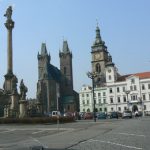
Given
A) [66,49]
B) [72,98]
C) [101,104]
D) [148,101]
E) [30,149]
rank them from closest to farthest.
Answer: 1. [30,149]
2. [148,101]
3. [101,104]
4. [72,98]
5. [66,49]

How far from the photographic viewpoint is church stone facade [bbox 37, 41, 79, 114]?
151 metres

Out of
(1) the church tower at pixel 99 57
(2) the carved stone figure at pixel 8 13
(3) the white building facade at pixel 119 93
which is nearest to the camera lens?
(2) the carved stone figure at pixel 8 13

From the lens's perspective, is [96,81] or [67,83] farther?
[67,83]

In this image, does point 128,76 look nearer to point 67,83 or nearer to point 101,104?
point 101,104

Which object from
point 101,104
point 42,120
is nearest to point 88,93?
point 101,104

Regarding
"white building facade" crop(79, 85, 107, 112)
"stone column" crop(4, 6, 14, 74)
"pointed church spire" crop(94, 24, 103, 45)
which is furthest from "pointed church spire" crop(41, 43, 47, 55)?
"stone column" crop(4, 6, 14, 74)

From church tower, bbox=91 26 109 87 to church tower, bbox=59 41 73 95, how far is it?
1661 cm

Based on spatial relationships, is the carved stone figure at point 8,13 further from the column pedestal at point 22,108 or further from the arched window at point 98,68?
the arched window at point 98,68

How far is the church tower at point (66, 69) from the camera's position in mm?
165625

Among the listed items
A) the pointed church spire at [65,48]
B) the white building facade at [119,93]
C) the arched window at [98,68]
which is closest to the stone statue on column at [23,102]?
the white building facade at [119,93]

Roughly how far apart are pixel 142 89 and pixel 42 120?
3219 inches

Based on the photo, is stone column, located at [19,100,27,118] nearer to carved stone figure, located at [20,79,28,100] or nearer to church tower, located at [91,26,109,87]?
carved stone figure, located at [20,79,28,100]

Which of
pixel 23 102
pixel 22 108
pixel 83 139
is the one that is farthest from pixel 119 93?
pixel 83 139

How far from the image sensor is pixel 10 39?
62.0m
